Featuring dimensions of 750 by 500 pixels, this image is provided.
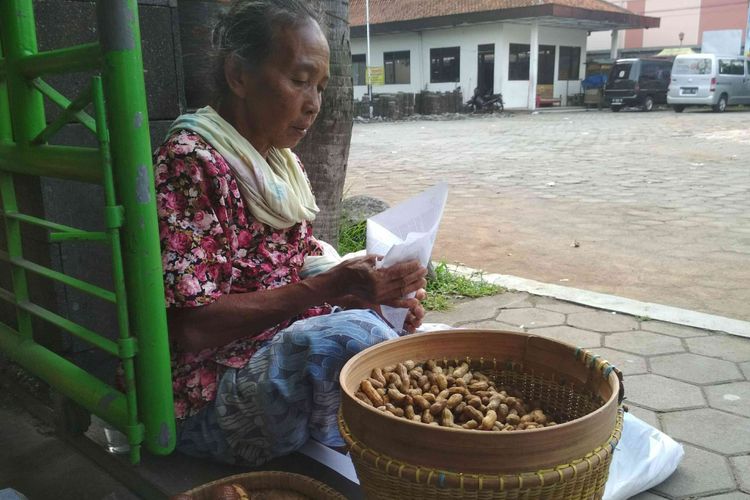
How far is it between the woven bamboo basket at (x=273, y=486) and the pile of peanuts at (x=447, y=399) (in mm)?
293

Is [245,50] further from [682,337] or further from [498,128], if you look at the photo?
[498,128]

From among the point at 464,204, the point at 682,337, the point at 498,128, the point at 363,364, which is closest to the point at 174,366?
the point at 363,364

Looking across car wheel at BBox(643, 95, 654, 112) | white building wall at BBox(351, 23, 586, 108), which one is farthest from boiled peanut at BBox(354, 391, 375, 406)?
white building wall at BBox(351, 23, 586, 108)

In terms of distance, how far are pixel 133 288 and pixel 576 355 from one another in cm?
99

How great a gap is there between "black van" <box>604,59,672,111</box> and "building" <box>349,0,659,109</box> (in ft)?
10.4

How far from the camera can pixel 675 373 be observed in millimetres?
2773

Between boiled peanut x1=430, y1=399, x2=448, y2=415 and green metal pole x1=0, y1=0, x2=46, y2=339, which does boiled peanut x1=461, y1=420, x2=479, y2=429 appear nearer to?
boiled peanut x1=430, y1=399, x2=448, y2=415

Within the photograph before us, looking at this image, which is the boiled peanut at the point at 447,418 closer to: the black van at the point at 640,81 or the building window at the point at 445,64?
the black van at the point at 640,81

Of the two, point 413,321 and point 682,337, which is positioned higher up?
point 413,321

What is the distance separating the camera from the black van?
73.3 ft

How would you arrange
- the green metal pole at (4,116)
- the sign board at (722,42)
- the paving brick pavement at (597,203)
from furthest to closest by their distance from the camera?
the sign board at (722,42) < the paving brick pavement at (597,203) < the green metal pole at (4,116)

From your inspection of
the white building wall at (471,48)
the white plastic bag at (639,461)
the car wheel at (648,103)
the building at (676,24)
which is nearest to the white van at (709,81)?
the car wheel at (648,103)

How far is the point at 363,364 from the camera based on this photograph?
4.98 ft

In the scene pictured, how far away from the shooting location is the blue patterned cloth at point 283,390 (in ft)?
5.37
